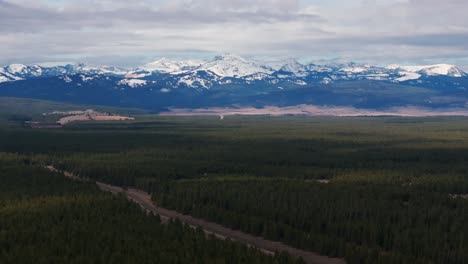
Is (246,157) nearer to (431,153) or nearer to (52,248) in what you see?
(431,153)

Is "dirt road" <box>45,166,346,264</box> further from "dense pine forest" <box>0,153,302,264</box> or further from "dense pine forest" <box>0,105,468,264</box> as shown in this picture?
"dense pine forest" <box>0,153,302,264</box>

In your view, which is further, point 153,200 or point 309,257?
point 153,200

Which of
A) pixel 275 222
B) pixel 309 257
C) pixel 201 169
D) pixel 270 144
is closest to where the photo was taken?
pixel 309 257

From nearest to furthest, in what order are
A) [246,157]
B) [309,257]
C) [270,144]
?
[309,257] < [246,157] < [270,144]

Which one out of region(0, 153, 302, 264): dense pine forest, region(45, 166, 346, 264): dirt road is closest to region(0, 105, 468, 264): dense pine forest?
region(0, 153, 302, 264): dense pine forest

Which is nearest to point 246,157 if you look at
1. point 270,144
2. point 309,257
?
point 270,144

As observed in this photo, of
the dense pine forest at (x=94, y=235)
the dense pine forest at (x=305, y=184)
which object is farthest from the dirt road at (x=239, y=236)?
the dense pine forest at (x=94, y=235)

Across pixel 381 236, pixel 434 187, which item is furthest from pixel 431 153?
pixel 381 236

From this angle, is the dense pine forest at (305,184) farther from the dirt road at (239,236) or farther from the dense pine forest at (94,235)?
the dirt road at (239,236)

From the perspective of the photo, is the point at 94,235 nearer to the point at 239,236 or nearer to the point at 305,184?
the point at 239,236
